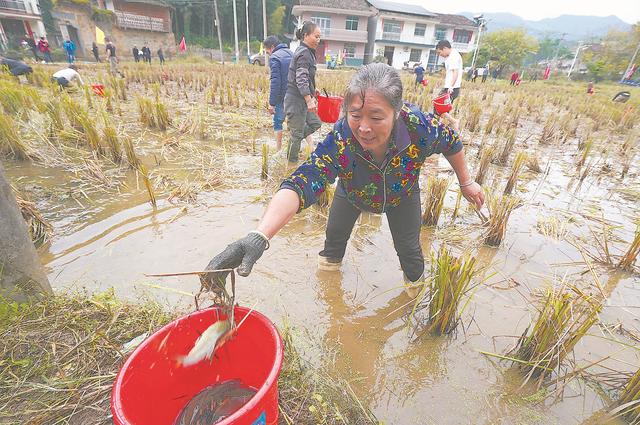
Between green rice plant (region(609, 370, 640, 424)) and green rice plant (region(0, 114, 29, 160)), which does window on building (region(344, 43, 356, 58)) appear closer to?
green rice plant (region(0, 114, 29, 160))

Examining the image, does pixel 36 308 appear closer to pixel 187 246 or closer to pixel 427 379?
pixel 187 246

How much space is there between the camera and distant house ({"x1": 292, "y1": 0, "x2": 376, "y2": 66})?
3306 centimetres

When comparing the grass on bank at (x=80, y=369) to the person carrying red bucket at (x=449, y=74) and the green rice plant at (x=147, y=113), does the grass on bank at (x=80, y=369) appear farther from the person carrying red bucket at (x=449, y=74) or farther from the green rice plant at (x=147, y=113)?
the person carrying red bucket at (x=449, y=74)

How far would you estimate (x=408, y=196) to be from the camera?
6.48 feet

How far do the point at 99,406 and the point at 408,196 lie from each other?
1882mm

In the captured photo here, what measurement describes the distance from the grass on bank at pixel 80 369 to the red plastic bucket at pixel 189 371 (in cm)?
24

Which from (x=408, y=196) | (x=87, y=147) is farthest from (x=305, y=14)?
(x=408, y=196)

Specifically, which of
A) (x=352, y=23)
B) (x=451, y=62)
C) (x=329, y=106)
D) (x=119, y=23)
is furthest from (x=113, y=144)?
(x=352, y=23)

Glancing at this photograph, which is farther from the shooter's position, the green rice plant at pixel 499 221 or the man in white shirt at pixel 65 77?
the man in white shirt at pixel 65 77

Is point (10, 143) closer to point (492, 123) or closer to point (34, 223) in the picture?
point (34, 223)

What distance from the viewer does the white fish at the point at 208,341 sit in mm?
1262

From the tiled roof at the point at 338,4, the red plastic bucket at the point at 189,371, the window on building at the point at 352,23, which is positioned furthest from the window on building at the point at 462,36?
the red plastic bucket at the point at 189,371

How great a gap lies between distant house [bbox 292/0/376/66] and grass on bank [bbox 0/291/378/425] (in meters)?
35.6

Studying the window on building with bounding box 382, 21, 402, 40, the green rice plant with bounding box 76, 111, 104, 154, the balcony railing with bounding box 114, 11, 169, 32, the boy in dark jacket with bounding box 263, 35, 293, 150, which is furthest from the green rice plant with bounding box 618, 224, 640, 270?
the window on building with bounding box 382, 21, 402, 40
